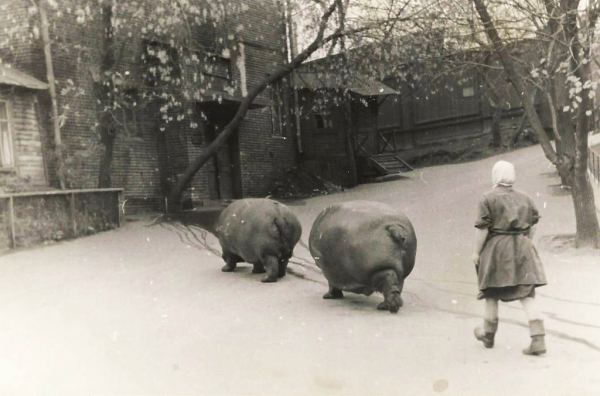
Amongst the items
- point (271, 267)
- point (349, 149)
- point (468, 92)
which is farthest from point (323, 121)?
point (271, 267)

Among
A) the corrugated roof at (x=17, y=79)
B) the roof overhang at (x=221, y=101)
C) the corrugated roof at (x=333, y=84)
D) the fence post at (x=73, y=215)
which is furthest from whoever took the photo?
the corrugated roof at (x=333, y=84)

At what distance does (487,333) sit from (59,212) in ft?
29.1

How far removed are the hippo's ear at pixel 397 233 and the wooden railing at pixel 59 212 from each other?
544cm

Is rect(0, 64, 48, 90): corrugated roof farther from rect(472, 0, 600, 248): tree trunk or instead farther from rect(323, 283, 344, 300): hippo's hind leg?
rect(472, 0, 600, 248): tree trunk

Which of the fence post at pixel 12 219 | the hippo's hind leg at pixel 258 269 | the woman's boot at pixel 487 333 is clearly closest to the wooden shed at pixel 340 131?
the hippo's hind leg at pixel 258 269

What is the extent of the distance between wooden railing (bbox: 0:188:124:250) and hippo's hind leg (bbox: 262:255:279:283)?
143 inches

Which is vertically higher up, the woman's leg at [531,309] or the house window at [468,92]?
the house window at [468,92]

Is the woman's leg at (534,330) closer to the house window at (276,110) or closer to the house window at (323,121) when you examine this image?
the house window at (276,110)

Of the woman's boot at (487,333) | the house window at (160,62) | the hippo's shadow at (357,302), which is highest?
the house window at (160,62)

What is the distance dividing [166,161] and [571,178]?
1122 cm

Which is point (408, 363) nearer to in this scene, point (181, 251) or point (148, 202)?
point (181, 251)

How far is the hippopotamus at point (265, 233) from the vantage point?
9.23 m

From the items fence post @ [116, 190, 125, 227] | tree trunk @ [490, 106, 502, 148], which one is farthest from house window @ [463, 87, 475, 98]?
fence post @ [116, 190, 125, 227]

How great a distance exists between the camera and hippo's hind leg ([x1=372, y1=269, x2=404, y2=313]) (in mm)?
6871
